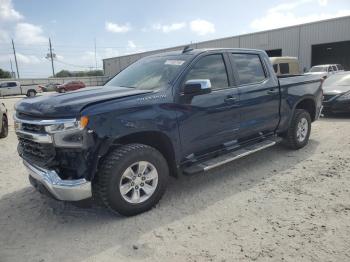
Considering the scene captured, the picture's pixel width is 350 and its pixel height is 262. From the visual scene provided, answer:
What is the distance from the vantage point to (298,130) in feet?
20.5

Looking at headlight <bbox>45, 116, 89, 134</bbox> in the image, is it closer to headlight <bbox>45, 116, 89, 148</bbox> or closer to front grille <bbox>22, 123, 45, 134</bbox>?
headlight <bbox>45, 116, 89, 148</bbox>

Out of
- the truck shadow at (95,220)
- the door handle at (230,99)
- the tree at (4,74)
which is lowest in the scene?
the truck shadow at (95,220)

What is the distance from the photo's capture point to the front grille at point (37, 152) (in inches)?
138

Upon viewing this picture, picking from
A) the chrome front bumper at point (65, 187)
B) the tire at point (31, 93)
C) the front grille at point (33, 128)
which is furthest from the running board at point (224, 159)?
the tire at point (31, 93)

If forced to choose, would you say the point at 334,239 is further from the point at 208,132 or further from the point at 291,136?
the point at 291,136

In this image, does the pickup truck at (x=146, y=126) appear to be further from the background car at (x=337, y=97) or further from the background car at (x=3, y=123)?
the background car at (x=337, y=97)

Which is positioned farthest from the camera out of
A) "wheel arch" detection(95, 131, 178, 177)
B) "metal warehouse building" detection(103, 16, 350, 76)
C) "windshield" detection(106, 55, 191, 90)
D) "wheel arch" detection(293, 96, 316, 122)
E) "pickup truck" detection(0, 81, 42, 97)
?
"pickup truck" detection(0, 81, 42, 97)

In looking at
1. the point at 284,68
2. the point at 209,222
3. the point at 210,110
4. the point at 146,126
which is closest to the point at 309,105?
the point at 210,110

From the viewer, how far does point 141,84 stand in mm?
4406

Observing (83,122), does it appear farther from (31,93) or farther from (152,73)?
(31,93)

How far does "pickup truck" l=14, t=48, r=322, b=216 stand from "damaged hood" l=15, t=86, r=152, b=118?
0.01 meters

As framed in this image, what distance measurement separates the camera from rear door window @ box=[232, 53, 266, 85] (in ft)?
16.4

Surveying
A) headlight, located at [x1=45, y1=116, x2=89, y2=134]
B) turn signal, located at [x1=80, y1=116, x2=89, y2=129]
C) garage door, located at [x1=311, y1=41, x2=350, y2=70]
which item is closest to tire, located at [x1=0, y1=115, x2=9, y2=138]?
headlight, located at [x1=45, y1=116, x2=89, y2=134]

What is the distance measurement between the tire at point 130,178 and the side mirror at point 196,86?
85cm
